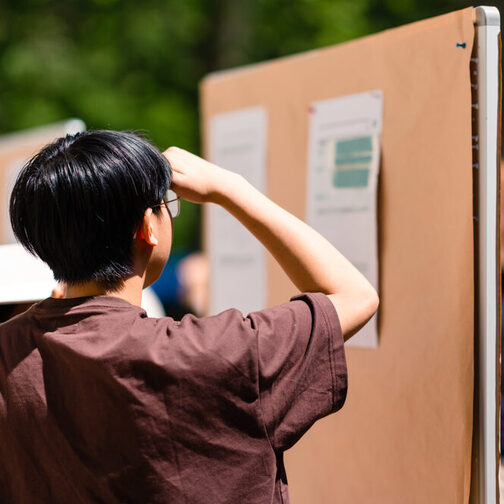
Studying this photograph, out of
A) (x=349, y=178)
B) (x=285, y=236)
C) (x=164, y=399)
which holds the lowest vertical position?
(x=164, y=399)

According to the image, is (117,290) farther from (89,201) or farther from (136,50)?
(136,50)

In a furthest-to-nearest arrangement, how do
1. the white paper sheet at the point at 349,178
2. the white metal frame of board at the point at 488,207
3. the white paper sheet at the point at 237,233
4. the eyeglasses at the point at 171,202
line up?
the white paper sheet at the point at 237,233 → the white paper sheet at the point at 349,178 → the white metal frame of board at the point at 488,207 → the eyeglasses at the point at 171,202

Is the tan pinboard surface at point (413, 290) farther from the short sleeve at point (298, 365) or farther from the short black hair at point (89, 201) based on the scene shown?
the short black hair at point (89, 201)

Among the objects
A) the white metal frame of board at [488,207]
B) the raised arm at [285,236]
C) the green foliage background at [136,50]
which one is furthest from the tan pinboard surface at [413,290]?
the green foliage background at [136,50]

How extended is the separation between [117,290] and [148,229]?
113 millimetres

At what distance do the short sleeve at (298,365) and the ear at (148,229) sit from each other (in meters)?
0.21

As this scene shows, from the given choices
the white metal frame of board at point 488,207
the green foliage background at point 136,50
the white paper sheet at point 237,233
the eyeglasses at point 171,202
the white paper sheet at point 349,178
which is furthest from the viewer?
the green foliage background at point 136,50

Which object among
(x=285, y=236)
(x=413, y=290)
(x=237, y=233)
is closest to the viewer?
(x=285, y=236)

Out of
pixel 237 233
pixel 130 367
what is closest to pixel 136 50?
pixel 237 233

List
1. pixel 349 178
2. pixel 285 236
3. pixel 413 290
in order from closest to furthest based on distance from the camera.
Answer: pixel 285 236
pixel 413 290
pixel 349 178

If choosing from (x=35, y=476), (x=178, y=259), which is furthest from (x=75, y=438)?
(x=178, y=259)

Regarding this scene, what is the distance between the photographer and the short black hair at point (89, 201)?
117 centimetres

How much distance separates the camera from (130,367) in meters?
1.13

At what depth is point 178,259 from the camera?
→ 7562 mm
